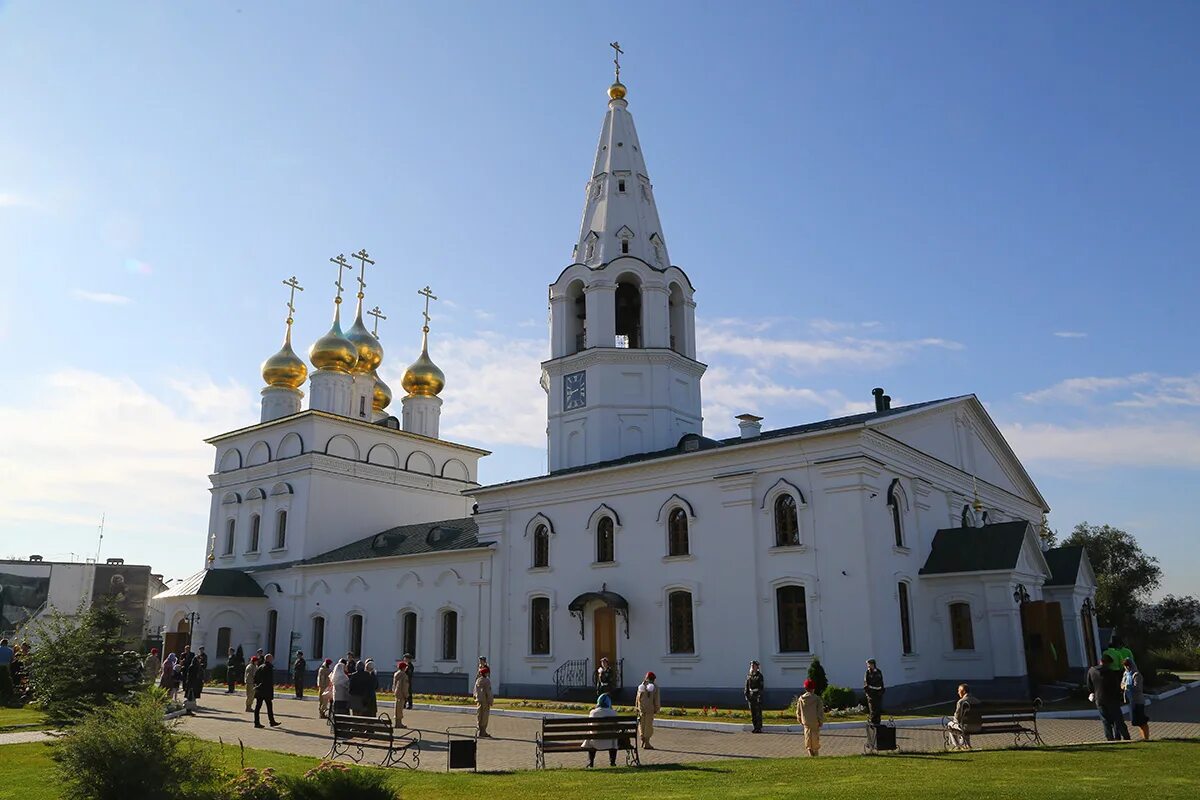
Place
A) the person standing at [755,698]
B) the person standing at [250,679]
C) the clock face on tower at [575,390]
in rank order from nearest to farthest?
the person standing at [755,698], the person standing at [250,679], the clock face on tower at [575,390]

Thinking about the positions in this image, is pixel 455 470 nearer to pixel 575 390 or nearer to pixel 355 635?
pixel 355 635

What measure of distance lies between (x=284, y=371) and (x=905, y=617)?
3044 cm

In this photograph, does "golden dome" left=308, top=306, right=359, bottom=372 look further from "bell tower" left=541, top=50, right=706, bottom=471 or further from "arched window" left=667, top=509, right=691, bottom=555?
"arched window" left=667, top=509, right=691, bottom=555

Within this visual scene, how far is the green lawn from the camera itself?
33.5ft

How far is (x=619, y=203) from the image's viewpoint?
98.4ft

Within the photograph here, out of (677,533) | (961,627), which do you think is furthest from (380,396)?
(961,627)

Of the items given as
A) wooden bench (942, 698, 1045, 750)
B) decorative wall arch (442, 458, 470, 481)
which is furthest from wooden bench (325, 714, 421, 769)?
decorative wall arch (442, 458, 470, 481)

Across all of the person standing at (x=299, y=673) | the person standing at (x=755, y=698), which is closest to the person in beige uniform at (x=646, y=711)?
the person standing at (x=755, y=698)

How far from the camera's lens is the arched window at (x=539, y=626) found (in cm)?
2642

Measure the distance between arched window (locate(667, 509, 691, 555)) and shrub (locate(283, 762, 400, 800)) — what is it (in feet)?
51.8

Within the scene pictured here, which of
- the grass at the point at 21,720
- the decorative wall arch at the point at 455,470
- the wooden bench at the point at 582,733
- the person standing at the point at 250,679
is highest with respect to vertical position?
the decorative wall arch at the point at 455,470

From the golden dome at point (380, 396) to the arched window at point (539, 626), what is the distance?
2036 centimetres

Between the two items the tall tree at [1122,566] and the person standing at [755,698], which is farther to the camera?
the tall tree at [1122,566]

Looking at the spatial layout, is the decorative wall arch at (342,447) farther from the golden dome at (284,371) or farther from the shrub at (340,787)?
the shrub at (340,787)
